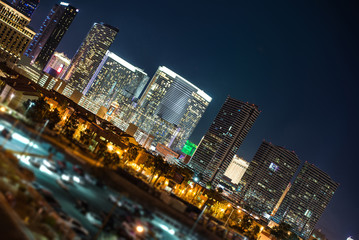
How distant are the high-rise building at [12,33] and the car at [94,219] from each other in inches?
7398

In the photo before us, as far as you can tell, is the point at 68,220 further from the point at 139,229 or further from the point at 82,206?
the point at 139,229

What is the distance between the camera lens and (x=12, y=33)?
19312 centimetres

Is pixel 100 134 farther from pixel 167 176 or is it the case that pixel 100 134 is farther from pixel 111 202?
pixel 111 202

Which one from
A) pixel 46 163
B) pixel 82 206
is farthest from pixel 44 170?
pixel 82 206

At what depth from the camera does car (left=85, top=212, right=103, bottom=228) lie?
24703 mm

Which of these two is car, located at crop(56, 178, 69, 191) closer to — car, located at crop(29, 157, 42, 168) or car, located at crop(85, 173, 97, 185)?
car, located at crop(85, 173, 97, 185)

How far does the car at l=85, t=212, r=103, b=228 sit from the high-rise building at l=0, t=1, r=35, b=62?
188 metres

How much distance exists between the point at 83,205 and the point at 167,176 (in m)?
55.0

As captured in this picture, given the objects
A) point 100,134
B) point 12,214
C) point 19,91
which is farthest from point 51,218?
point 100,134

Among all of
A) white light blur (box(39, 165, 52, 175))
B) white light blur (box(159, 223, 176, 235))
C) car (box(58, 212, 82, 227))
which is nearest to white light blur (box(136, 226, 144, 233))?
white light blur (box(159, 223, 176, 235))

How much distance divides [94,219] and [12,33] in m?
201

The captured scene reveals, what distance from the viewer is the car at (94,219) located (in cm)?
2470

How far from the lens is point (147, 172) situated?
82000 mm

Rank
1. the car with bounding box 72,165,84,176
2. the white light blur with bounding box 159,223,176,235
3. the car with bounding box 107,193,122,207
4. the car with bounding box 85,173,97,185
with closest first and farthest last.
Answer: the car with bounding box 107,193,122,207, the white light blur with bounding box 159,223,176,235, the car with bounding box 85,173,97,185, the car with bounding box 72,165,84,176
